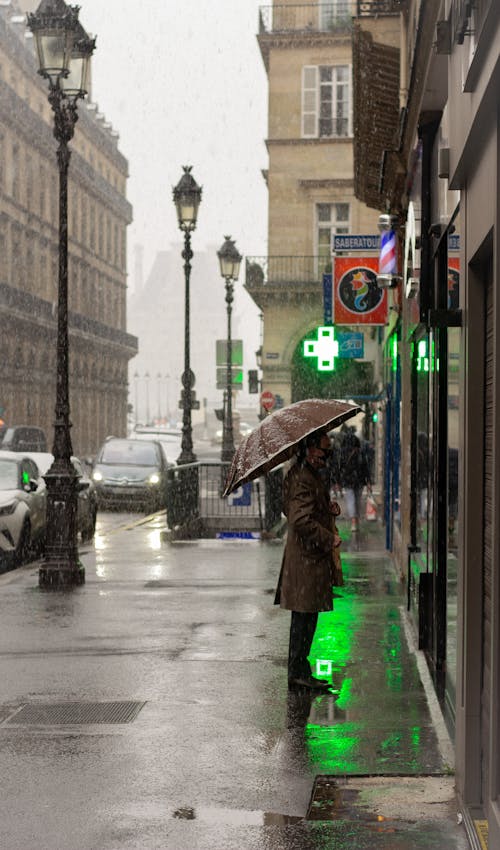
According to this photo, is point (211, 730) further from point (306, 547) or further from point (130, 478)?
point (130, 478)

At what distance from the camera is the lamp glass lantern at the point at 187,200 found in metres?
26.7

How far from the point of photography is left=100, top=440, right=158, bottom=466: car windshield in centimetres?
3189

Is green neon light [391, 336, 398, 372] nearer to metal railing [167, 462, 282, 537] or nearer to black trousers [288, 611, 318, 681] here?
metal railing [167, 462, 282, 537]

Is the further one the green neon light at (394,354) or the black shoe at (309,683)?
the green neon light at (394,354)

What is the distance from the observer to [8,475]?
19.2 m

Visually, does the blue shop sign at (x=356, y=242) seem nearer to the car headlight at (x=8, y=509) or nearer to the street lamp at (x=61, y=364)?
the street lamp at (x=61, y=364)

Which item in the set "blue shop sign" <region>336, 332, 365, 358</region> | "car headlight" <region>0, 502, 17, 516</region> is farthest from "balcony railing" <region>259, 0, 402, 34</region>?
"car headlight" <region>0, 502, 17, 516</region>

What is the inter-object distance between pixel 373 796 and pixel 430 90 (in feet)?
17.8

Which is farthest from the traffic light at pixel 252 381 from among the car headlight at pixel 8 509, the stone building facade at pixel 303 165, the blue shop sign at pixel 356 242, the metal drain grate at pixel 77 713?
the metal drain grate at pixel 77 713

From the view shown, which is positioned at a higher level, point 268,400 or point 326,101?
point 326,101

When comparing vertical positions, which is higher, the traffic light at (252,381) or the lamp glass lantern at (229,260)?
the lamp glass lantern at (229,260)

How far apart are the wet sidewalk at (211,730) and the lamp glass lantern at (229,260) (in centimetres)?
2151

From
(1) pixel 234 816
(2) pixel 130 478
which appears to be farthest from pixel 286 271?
(1) pixel 234 816

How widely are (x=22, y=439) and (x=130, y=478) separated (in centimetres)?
1731
